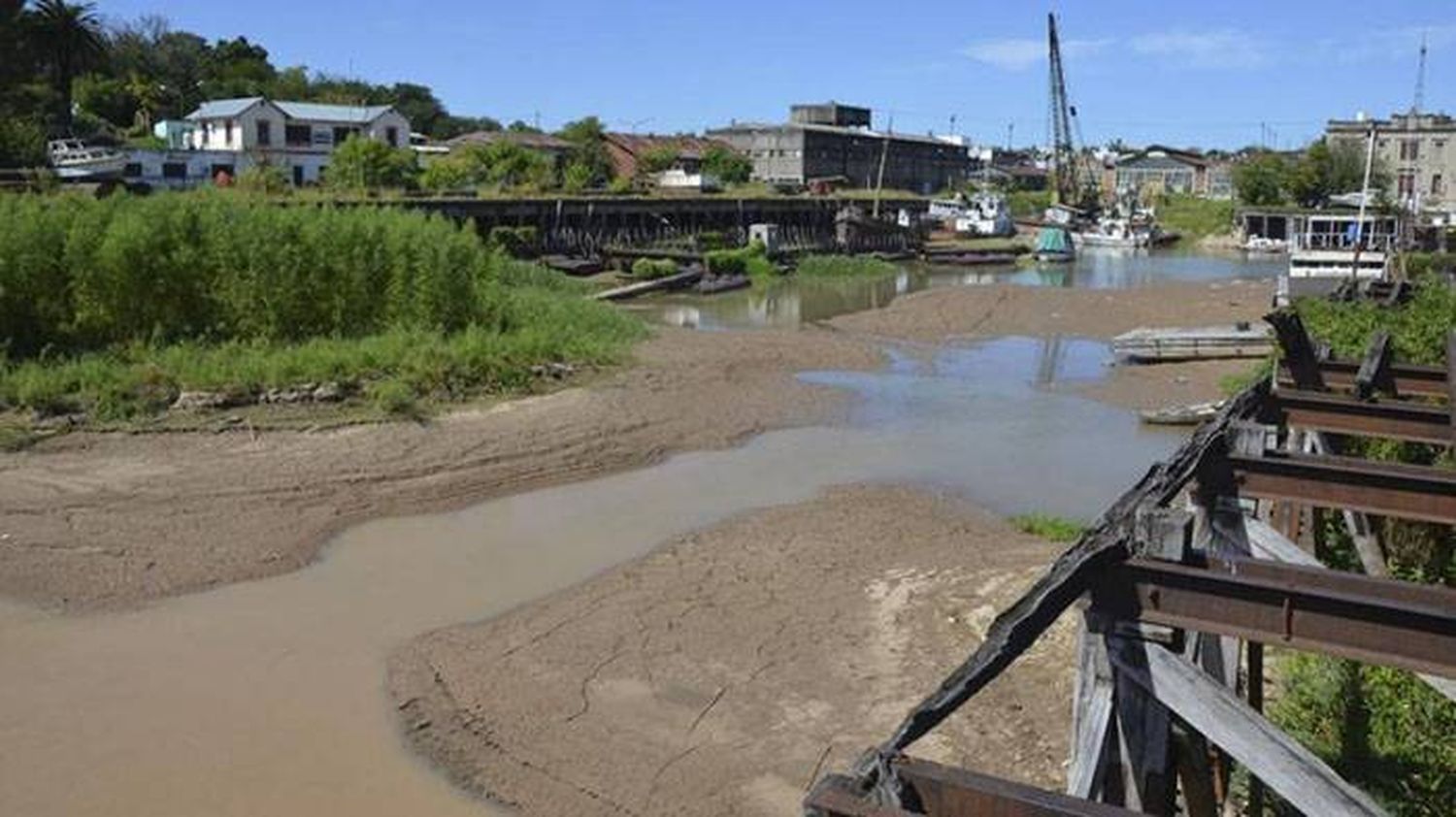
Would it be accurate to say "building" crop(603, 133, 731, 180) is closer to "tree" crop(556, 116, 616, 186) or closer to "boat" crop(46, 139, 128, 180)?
"tree" crop(556, 116, 616, 186)

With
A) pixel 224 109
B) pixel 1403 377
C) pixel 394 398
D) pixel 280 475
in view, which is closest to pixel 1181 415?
pixel 1403 377

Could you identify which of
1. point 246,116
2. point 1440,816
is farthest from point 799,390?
point 246,116

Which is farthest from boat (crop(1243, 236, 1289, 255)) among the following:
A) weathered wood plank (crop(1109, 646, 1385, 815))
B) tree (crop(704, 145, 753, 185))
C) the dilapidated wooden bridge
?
weathered wood plank (crop(1109, 646, 1385, 815))

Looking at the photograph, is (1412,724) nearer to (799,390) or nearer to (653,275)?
(799,390)

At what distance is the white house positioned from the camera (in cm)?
5816

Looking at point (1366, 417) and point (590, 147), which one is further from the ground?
point (590, 147)

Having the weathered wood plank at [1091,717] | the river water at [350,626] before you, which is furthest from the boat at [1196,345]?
the weathered wood plank at [1091,717]

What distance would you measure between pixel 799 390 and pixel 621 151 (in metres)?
66.2

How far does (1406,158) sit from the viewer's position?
84.4m

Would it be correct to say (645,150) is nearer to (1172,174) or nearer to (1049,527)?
(1172,174)

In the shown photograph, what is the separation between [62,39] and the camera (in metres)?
58.2

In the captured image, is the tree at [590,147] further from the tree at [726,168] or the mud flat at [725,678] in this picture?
the mud flat at [725,678]

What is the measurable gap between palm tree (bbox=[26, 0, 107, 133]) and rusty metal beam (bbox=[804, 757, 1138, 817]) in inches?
2427

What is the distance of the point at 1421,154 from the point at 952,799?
9445 cm
